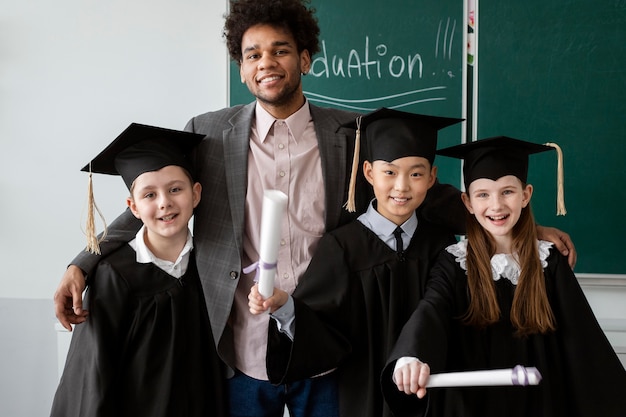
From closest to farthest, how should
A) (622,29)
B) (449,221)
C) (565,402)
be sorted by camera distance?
(565,402), (449,221), (622,29)

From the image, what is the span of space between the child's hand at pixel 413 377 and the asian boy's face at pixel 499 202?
1.77 ft

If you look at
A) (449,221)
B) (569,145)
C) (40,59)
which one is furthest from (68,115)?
(569,145)

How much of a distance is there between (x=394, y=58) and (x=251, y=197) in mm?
1281

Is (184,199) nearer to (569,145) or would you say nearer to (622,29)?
(569,145)

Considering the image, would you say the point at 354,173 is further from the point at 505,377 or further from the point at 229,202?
the point at 505,377

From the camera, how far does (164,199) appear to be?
1.96m

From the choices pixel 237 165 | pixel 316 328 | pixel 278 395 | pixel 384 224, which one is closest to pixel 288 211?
pixel 237 165

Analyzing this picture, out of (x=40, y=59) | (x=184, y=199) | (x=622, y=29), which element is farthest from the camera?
(x=40, y=59)

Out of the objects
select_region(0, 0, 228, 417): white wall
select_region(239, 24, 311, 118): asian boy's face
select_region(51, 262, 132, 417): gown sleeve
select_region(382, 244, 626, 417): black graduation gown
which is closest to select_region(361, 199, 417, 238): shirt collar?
select_region(382, 244, 626, 417): black graduation gown

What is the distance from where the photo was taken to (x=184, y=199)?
2002 mm

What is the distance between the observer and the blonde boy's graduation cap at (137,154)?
6.51 ft

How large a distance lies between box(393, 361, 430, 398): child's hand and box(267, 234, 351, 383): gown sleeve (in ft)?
0.94

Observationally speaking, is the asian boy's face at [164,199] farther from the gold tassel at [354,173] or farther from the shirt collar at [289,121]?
the gold tassel at [354,173]

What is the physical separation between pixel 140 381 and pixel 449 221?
48.4 inches
